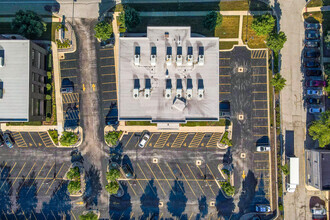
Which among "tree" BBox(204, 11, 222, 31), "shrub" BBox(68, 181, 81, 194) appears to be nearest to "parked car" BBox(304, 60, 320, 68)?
"tree" BBox(204, 11, 222, 31)

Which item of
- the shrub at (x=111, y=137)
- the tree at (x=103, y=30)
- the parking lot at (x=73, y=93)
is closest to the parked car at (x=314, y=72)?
the shrub at (x=111, y=137)

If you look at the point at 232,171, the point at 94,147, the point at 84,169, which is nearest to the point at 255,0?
the point at 232,171

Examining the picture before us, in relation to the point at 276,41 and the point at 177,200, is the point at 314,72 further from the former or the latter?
the point at 177,200

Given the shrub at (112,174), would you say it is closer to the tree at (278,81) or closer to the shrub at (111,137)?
the shrub at (111,137)

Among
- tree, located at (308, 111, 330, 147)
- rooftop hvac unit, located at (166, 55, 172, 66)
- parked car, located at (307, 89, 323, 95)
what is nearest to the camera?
rooftop hvac unit, located at (166, 55, 172, 66)

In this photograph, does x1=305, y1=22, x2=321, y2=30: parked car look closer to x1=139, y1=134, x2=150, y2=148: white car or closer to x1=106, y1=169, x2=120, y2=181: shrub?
x1=139, y1=134, x2=150, y2=148: white car
